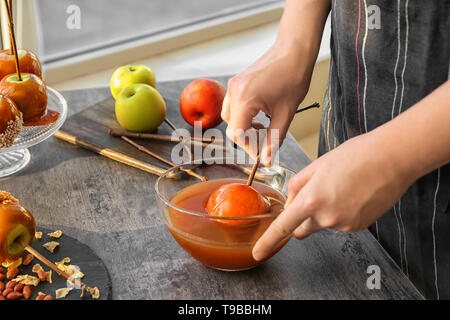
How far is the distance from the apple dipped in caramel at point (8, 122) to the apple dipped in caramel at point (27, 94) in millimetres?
42

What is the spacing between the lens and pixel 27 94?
972 millimetres

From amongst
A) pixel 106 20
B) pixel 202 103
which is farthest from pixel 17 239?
pixel 106 20

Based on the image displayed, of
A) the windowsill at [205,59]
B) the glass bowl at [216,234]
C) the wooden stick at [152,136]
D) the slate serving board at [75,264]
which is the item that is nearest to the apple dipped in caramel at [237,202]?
the glass bowl at [216,234]

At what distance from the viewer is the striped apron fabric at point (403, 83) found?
2.50 ft

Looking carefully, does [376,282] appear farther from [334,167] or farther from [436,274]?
[334,167]

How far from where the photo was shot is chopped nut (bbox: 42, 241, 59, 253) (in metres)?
0.80

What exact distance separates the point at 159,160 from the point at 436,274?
535mm

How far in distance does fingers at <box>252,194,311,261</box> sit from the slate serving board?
0.71 ft

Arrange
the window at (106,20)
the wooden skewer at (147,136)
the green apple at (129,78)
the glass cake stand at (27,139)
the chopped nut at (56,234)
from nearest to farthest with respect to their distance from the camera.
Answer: the chopped nut at (56,234) → the glass cake stand at (27,139) → the wooden skewer at (147,136) → the green apple at (129,78) → the window at (106,20)

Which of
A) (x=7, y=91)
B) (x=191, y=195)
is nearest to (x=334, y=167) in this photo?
(x=191, y=195)

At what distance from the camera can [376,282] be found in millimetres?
769

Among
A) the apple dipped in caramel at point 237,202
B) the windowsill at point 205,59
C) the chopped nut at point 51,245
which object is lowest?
the windowsill at point 205,59

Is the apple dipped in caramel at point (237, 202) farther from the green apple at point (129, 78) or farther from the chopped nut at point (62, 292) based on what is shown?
the green apple at point (129, 78)

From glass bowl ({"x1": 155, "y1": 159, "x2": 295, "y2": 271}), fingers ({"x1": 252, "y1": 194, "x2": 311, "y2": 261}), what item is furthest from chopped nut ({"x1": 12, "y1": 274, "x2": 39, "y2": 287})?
fingers ({"x1": 252, "y1": 194, "x2": 311, "y2": 261})
